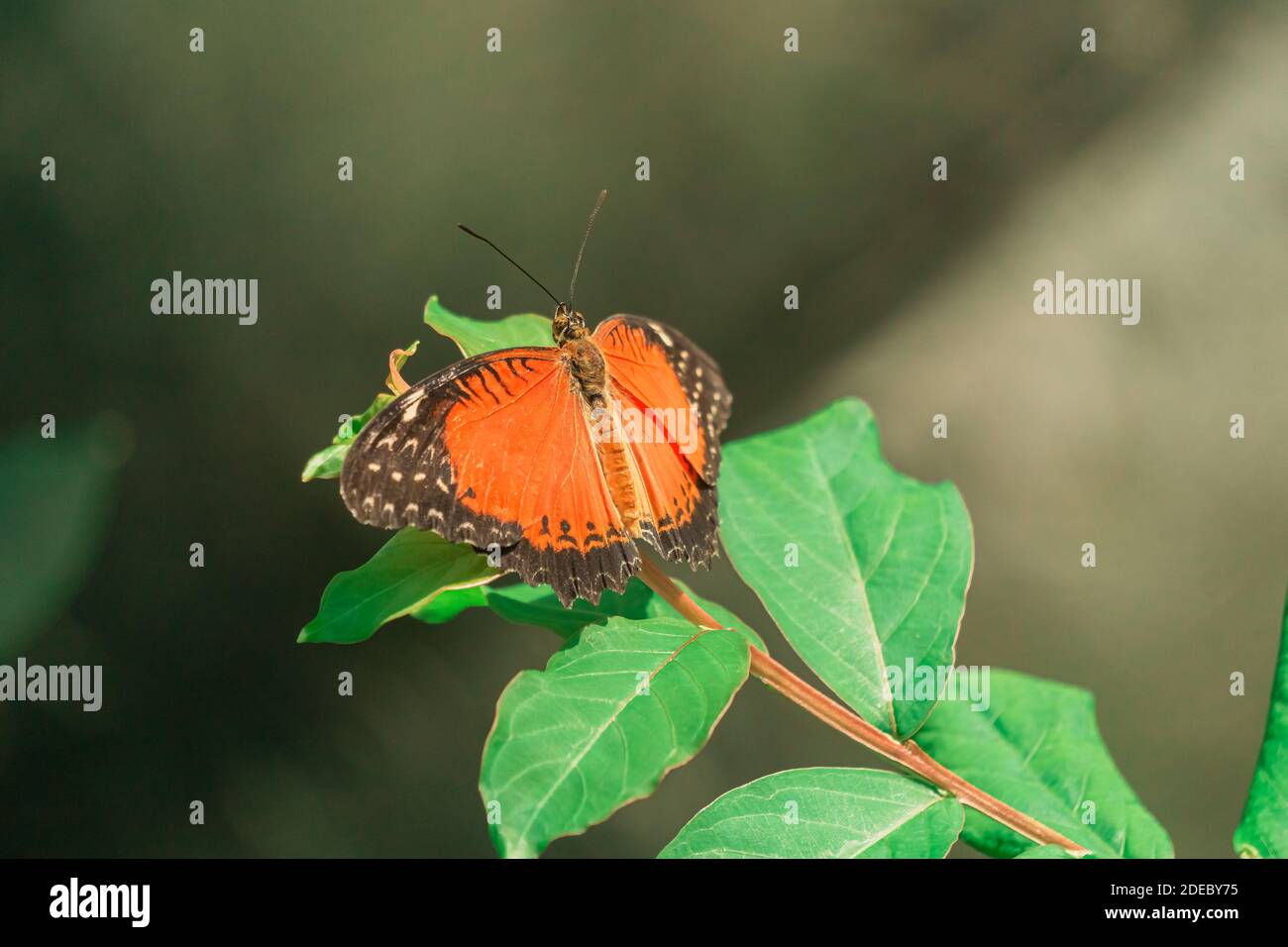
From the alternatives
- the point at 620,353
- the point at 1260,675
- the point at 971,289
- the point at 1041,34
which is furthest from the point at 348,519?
the point at 1260,675

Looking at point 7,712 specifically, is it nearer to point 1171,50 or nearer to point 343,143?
point 343,143

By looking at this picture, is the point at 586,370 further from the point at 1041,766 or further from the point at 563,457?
the point at 1041,766

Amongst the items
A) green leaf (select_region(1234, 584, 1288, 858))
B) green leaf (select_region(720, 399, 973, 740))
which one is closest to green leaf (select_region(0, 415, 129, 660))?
green leaf (select_region(720, 399, 973, 740))

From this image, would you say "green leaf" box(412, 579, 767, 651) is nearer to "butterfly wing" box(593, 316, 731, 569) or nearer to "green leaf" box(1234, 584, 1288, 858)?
"butterfly wing" box(593, 316, 731, 569)

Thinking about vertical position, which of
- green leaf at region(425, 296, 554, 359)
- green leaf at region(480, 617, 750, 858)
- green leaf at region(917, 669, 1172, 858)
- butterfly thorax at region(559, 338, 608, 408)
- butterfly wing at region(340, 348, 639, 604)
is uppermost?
green leaf at region(425, 296, 554, 359)

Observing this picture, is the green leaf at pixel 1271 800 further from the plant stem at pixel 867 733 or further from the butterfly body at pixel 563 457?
the butterfly body at pixel 563 457
